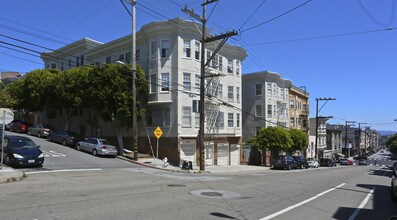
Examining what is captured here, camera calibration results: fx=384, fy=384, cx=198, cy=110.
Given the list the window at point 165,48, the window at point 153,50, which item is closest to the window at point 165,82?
the window at point 165,48

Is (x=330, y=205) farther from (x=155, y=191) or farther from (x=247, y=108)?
(x=247, y=108)

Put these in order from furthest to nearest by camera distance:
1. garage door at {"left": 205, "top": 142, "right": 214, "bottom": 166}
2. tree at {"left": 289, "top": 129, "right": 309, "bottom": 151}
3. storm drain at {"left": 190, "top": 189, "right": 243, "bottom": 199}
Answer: tree at {"left": 289, "top": 129, "right": 309, "bottom": 151}
garage door at {"left": 205, "top": 142, "right": 214, "bottom": 166}
storm drain at {"left": 190, "top": 189, "right": 243, "bottom": 199}

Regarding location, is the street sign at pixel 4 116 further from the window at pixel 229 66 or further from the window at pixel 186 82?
the window at pixel 229 66

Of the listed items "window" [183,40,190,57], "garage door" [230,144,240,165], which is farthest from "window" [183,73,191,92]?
"garage door" [230,144,240,165]

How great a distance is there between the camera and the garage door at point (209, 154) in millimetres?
39838

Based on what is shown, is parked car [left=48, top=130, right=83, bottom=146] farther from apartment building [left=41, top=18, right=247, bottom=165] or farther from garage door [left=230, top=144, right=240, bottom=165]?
garage door [left=230, top=144, right=240, bottom=165]

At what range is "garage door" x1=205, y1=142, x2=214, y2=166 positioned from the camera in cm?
3984

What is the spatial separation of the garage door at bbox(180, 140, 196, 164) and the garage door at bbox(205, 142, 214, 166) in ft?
8.35

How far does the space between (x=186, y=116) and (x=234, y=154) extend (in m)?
10.4

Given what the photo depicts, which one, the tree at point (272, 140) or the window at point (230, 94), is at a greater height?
the window at point (230, 94)

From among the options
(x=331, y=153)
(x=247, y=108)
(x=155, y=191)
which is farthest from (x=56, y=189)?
(x=331, y=153)

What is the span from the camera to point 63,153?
101ft

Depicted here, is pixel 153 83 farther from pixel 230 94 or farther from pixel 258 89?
pixel 258 89

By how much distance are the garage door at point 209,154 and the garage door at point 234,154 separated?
388cm
